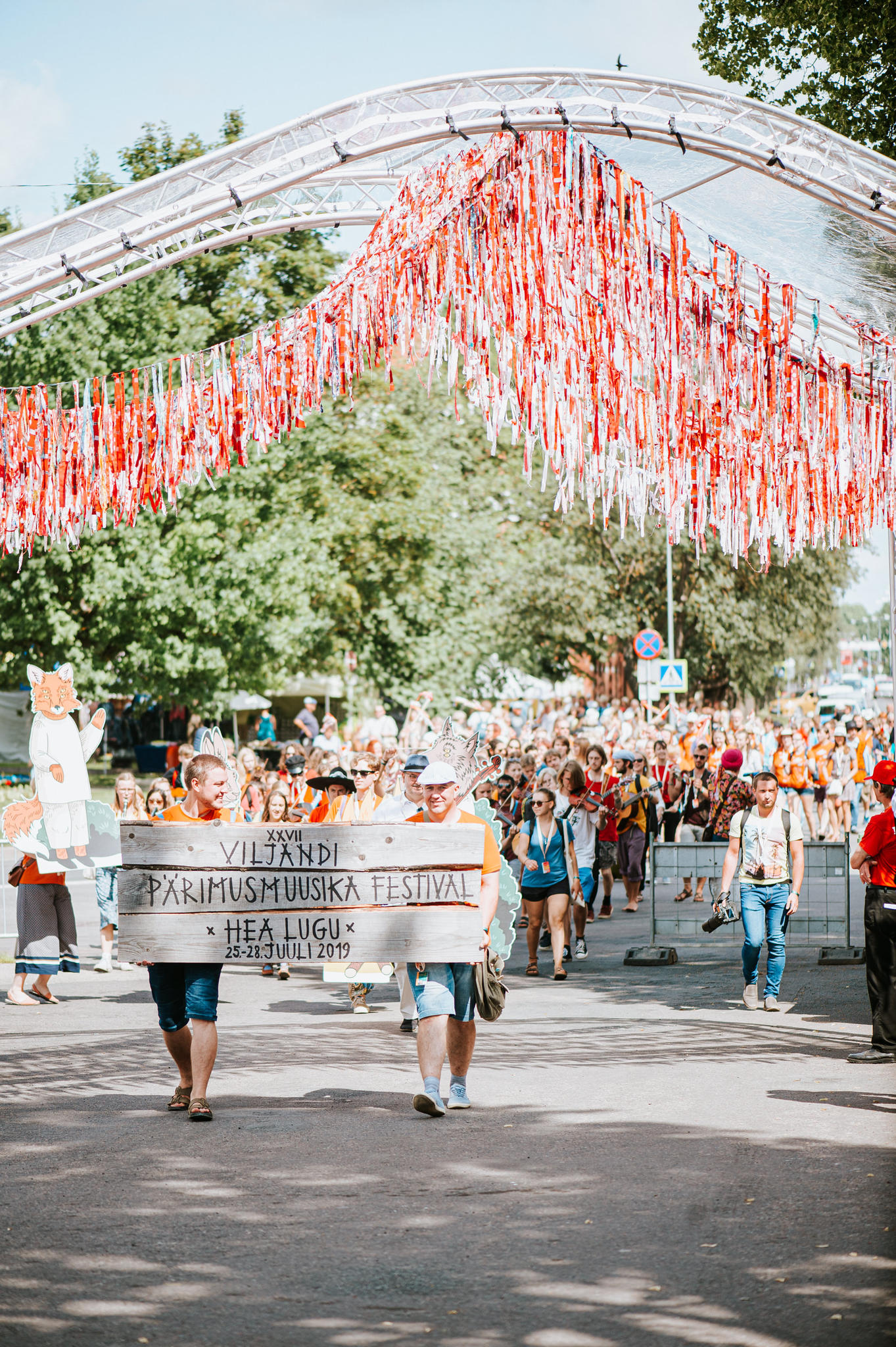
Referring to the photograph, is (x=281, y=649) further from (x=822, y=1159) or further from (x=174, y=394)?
(x=822, y=1159)

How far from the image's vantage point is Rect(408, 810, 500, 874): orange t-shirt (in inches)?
310

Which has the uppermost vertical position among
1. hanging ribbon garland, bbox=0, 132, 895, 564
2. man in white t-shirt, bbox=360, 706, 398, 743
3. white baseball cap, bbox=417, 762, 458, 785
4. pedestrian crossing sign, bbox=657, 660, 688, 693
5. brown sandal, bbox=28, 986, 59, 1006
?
hanging ribbon garland, bbox=0, 132, 895, 564

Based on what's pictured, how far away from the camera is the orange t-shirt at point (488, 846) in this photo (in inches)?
310

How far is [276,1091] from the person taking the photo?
326 inches

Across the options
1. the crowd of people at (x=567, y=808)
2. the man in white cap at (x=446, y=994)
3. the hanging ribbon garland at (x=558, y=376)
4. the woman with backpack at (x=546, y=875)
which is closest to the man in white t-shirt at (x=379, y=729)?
the crowd of people at (x=567, y=808)

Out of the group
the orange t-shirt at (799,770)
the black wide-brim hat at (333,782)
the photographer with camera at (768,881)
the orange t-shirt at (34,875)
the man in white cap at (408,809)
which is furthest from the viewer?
the orange t-shirt at (799,770)

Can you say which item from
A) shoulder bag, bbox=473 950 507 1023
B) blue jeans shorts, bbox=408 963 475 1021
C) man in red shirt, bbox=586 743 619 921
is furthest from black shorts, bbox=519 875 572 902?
blue jeans shorts, bbox=408 963 475 1021

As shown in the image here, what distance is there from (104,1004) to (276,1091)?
3496mm

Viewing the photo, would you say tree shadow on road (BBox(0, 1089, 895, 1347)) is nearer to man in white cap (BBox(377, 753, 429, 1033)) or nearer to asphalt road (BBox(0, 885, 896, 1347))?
asphalt road (BBox(0, 885, 896, 1347))

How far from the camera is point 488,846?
796 centimetres

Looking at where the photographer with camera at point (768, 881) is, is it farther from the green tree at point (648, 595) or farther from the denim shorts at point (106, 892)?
the green tree at point (648, 595)

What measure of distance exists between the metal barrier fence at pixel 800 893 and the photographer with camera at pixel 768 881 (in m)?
1.79

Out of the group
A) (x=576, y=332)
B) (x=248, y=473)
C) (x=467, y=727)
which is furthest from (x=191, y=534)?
(x=576, y=332)

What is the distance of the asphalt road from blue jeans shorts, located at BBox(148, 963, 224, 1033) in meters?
0.50
